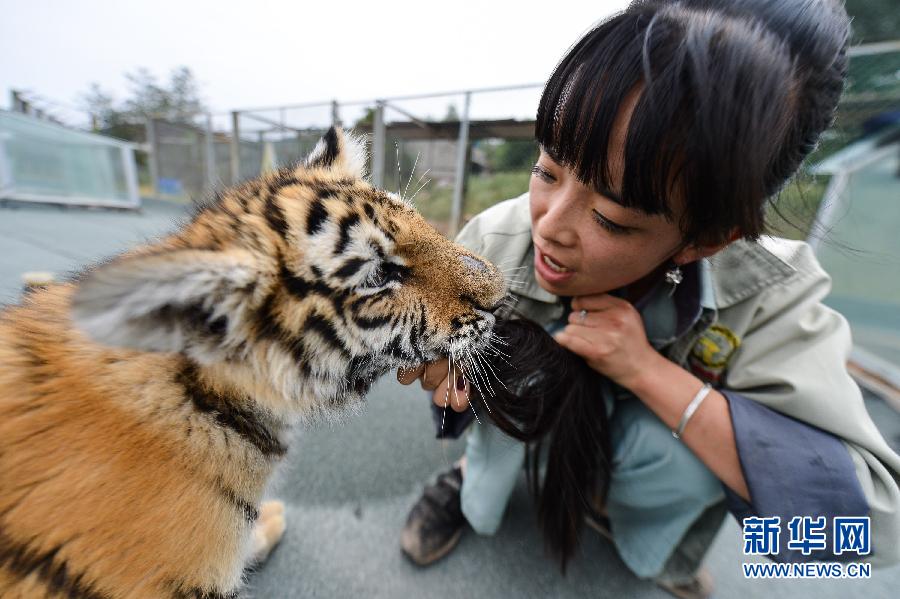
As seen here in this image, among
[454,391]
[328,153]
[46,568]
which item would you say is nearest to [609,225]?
[454,391]

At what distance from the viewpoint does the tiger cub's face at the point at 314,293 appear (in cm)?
77

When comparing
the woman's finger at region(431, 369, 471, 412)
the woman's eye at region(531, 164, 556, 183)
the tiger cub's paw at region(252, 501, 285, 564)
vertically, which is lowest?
the tiger cub's paw at region(252, 501, 285, 564)

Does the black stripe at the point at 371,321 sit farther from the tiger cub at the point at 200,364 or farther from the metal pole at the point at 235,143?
the metal pole at the point at 235,143

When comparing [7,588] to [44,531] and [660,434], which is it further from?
[660,434]

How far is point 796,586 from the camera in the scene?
60.5 inches

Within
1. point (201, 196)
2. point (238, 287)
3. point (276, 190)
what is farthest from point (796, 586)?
point (201, 196)

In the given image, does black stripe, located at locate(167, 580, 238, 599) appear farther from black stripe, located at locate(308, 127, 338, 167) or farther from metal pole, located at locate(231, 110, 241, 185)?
metal pole, located at locate(231, 110, 241, 185)

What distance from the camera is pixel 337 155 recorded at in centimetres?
139

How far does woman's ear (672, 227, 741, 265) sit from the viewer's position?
110cm

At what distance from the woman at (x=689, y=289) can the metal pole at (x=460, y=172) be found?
4175 mm

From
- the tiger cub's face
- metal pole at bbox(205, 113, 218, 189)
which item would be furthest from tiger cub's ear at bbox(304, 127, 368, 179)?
metal pole at bbox(205, 113, 218, 189)

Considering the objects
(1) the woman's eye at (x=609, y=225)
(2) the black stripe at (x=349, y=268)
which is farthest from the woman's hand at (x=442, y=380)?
(1) the woman's eye at (x=609, y=225)

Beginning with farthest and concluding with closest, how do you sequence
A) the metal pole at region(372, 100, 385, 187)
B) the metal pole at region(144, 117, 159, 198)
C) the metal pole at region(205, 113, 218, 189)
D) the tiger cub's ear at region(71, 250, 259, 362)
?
the metal pole at region(144, 117, 159, 198)
the metal pole at region(205, 113, 218, 189)
the metal pole at region(372, 100, 385, 187)
the tiger cub's ear at region(71, 250, 259, 362)

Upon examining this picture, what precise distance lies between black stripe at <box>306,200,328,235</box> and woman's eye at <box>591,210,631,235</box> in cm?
71
